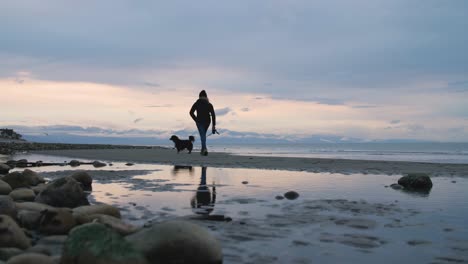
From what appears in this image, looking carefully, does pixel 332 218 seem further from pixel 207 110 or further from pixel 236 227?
pixel 207 110

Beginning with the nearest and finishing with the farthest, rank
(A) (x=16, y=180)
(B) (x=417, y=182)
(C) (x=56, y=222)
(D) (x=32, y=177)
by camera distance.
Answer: (C) (x=56, y=222) < (A) (x=16, y=180) < (D) (x=32, y=177) < (B) (x=417, y=182)

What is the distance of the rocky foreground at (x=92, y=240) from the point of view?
3.15 meters

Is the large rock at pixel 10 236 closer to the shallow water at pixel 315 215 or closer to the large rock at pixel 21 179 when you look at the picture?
the shallow water at pixel 315 215

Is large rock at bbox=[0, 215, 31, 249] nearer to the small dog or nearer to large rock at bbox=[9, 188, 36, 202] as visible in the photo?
large rock at bbox=[9, 188, 36, 202]

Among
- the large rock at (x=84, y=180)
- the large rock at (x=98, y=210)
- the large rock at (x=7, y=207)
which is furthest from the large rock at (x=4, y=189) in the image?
the large rock at (x=98, y=210)

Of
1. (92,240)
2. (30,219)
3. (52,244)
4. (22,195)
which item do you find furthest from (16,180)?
(92,240)

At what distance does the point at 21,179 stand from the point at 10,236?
4495 millimetres

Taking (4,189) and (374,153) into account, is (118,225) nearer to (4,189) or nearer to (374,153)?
(4,189)

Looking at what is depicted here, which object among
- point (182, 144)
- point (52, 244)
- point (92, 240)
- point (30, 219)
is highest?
point (182, 144)

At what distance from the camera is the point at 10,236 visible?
3799 millimetres

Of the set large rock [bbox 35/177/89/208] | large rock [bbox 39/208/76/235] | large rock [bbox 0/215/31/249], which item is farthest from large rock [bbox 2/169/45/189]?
large rock [bbox 0/215/31/249]

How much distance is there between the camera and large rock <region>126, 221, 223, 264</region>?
3514 mm

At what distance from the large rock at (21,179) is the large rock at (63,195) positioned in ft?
6.27

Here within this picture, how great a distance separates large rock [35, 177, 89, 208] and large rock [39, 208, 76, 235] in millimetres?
1389
